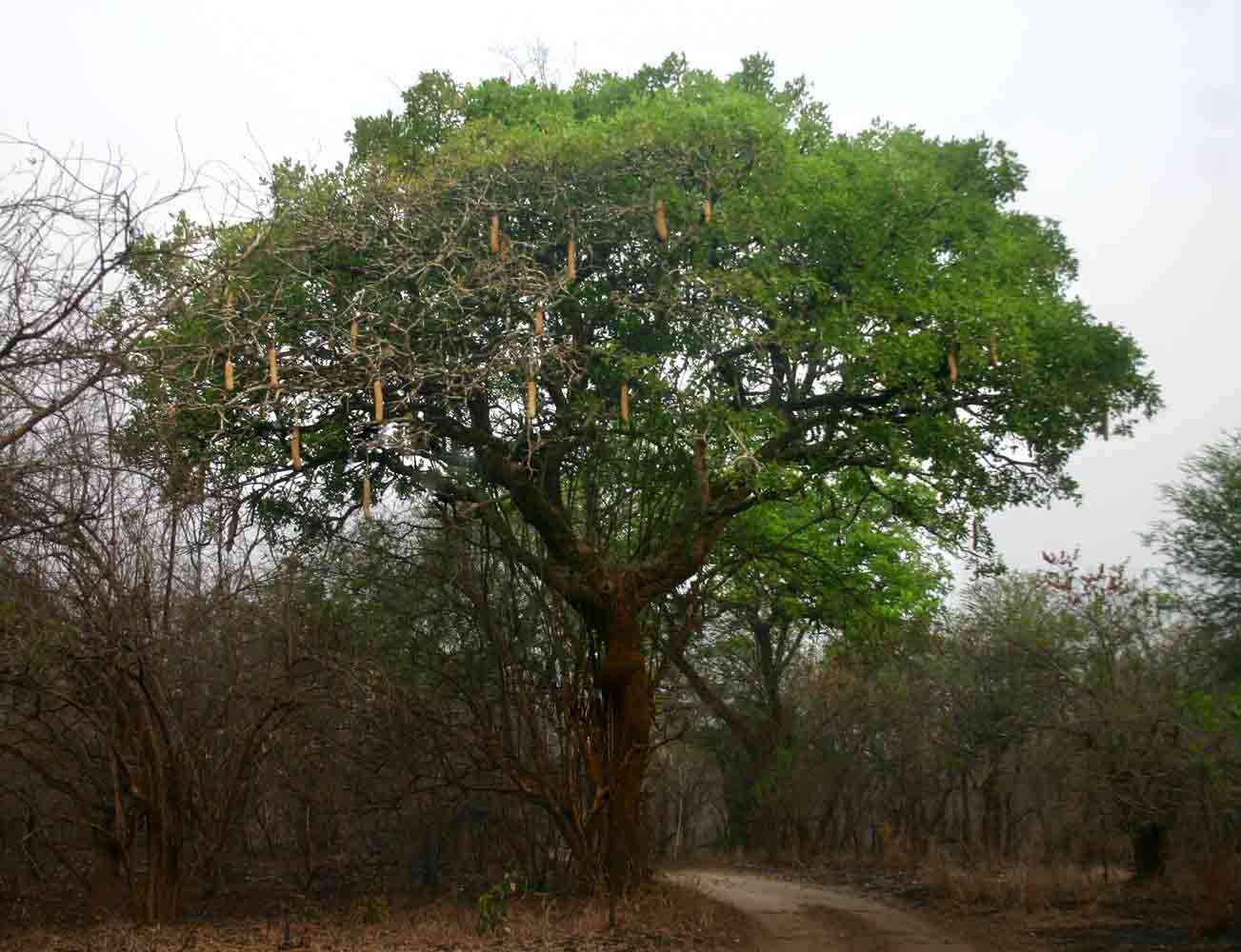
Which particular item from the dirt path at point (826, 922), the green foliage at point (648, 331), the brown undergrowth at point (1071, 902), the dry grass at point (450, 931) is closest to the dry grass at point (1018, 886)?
the brown undergrowth at point (1071, 902)

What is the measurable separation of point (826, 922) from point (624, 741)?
3.48 m

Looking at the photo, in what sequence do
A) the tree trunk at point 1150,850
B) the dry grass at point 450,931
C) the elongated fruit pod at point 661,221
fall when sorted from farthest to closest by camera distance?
the tree trunk at point 1150,850, the elongated fruit pod at point 661,221, the dry grass at point 450,931

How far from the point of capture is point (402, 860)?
18.1m

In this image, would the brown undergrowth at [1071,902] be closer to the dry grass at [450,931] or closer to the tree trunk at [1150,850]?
the tree trunk at [1150,850]

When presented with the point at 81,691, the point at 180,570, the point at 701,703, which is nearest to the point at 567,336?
the point at 180,570

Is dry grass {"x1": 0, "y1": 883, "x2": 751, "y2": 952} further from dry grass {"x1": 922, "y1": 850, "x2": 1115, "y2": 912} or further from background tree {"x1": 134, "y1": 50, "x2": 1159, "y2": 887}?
dry grass {"x1": 922, "y1": 850, "x2": 1115, "y2": 912}

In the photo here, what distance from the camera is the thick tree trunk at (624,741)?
14227mm

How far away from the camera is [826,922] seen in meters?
15.1

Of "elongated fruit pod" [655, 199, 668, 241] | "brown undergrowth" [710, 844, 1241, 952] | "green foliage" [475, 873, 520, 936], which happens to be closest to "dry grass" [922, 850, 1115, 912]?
"brown undergrowth" [710, 844, 1241, 952]

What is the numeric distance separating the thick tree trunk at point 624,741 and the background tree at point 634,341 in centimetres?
4

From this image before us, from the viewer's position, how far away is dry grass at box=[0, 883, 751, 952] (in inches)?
449

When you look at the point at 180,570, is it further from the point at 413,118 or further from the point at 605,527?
the point at 413,118

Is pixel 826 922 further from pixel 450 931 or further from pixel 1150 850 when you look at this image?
pixel 1150 850

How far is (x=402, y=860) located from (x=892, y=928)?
735 cm
